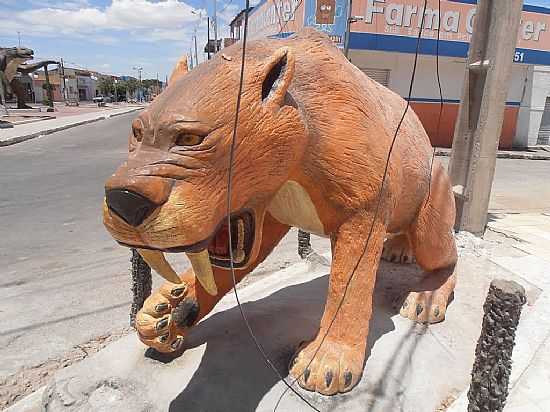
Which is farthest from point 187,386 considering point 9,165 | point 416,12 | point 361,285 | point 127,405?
point 416,12

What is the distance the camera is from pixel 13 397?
6.92 feet

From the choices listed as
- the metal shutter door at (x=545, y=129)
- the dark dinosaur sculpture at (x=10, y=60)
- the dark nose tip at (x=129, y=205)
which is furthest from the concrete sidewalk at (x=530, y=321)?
the dark dinosaur sculpture at (x=10, y=60)

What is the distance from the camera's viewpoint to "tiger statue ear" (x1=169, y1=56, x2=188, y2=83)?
1572mm

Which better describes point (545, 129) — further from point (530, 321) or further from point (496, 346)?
point (496, 346)

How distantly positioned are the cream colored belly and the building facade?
8136 millimetres

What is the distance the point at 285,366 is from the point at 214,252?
0.71m

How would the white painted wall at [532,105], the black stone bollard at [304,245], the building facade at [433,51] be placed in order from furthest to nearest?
the white painted wall at [532,105] → the building facade at [433,51] → the black stone bollard at [304,245]

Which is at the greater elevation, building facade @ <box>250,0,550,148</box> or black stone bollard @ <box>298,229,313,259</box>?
building facade @ <box>250,0,550,148</box>

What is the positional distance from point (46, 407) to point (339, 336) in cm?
125

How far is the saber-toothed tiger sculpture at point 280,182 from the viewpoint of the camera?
1214 millimetres

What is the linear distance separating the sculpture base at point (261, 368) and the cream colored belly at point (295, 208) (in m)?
0.63

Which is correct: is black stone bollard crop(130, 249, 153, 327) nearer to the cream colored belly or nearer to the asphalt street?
the asphalt street

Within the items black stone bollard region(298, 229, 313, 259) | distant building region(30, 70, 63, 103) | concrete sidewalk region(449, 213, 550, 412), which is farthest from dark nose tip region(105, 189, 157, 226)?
distant building region(30, 70, 63, 103)

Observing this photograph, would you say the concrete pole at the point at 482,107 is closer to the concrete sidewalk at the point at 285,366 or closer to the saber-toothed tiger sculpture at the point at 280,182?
the concrete sidewalk at the point at 285,366
